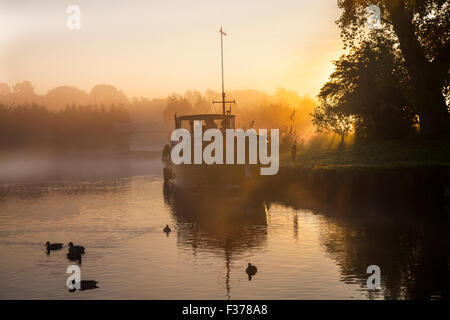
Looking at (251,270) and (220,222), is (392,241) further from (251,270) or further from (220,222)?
(220,222)

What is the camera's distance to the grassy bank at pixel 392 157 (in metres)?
46.4

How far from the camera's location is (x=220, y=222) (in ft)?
123

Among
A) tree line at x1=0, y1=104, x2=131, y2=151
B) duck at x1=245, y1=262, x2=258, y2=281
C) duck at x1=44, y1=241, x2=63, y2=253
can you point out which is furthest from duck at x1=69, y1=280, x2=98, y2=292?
tree line at x1=0, y1=104, x2=131, y2=151

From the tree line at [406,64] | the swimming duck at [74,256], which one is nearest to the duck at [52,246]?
the swimming duck at [74,256]

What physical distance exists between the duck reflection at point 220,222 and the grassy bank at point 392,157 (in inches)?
423

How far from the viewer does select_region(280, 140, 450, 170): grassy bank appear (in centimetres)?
4644

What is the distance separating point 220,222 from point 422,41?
28.4 m

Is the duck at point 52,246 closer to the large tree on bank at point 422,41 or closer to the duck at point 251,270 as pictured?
the duck at point 251,270

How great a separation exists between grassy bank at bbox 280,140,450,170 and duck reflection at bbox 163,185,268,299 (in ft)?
35.2

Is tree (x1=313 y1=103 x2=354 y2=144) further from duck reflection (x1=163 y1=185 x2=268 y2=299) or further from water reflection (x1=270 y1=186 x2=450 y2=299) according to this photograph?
water reflection (x1=270 y1=186 x2=450 y2=299)

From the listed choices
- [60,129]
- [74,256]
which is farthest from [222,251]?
[60,129]

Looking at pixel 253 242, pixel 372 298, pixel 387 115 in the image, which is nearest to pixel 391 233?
pixel 253 242

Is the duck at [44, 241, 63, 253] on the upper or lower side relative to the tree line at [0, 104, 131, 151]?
lower

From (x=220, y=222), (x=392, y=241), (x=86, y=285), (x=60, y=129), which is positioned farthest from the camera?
(x=60, y=129)
